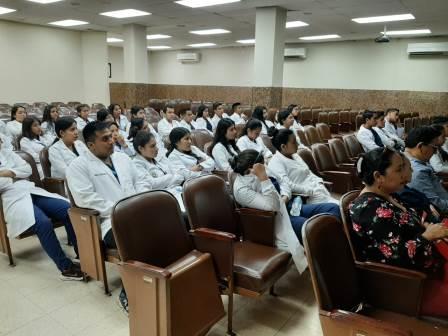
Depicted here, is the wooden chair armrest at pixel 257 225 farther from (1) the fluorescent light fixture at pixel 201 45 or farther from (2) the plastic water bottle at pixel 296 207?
(1) the fluorescent light fixture at pixel 201 45

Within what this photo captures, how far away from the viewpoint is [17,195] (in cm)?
251

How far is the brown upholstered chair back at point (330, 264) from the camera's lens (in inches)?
51.9

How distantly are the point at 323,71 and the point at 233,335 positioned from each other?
1182cm

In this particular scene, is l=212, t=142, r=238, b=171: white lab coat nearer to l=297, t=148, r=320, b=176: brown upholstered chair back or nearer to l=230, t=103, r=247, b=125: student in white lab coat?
l=297, t=148, r=320, b=176: brown upholstered chair back

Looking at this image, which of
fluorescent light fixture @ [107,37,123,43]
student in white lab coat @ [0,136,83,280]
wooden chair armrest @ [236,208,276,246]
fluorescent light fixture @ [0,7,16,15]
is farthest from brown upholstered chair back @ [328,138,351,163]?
fluorescent light fixture @ [107,37,123,43]

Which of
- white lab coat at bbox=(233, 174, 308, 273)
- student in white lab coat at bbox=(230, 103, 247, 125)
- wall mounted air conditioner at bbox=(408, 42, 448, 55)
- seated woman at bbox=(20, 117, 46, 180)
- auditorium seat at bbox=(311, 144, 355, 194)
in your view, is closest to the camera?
white lab coat at bbox=(233, 174, 308, 273)

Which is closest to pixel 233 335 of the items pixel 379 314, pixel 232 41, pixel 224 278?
pixel 224 278

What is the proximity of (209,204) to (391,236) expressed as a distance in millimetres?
995

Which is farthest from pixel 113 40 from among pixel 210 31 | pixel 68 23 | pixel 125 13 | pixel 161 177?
pixel 161 177

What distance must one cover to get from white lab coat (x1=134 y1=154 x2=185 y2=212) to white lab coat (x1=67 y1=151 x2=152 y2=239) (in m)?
0.16

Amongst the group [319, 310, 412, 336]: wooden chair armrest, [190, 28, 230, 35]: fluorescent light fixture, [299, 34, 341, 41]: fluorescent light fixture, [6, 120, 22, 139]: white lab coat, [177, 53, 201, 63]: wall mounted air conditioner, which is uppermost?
[190, 28, 230, 35]: fluorescent light fixture

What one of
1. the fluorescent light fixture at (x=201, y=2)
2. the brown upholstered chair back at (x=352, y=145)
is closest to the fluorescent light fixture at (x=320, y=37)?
the fluorescent light fixture at (x=201, y=2)

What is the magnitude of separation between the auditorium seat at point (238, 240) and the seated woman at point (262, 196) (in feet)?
0.15

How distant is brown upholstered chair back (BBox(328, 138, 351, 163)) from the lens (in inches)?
167
